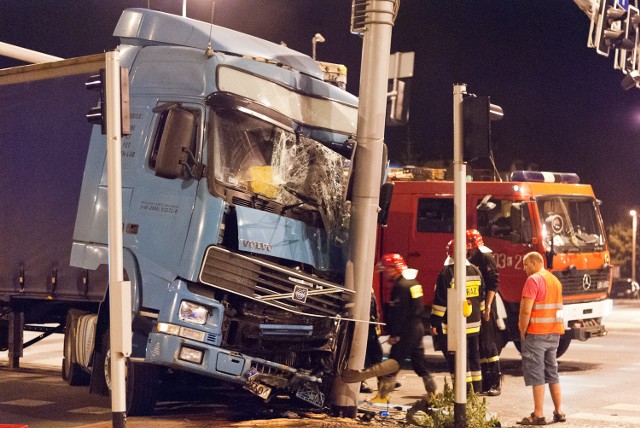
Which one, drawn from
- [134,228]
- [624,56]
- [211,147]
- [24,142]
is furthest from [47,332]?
[624,56]

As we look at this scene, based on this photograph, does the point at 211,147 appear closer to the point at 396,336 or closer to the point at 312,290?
the point at 312,290

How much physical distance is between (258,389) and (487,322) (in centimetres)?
402

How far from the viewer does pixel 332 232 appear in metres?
10.0

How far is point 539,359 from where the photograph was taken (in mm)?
9852

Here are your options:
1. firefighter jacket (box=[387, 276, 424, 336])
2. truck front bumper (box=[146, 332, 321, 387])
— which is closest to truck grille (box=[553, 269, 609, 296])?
firefighter jacket (box=[387, 276, 424, 336])

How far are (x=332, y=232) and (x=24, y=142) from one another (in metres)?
3.80

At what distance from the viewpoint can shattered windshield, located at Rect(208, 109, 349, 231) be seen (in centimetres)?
909

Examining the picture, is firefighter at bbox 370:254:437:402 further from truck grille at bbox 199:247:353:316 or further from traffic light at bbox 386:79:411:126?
traffic light at bbox 386:79:411:126

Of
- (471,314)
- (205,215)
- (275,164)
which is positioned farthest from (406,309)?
(205,215)

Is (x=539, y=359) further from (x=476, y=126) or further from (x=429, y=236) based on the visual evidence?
(x=429, y=236)

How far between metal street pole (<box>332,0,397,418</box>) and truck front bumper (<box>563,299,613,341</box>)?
15.9 feet

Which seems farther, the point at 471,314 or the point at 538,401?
→ the point at 471,314

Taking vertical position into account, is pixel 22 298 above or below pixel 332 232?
below

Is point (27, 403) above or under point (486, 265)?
under
